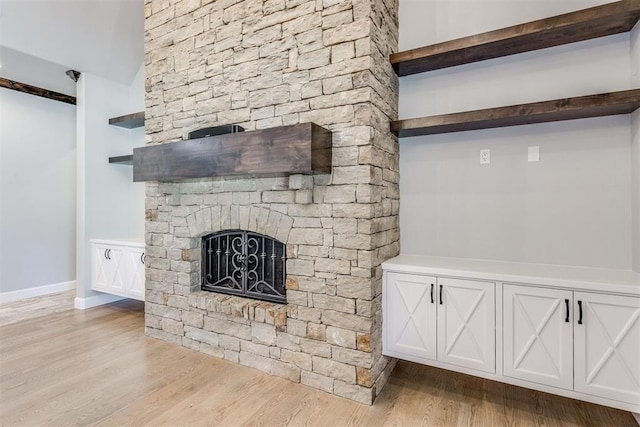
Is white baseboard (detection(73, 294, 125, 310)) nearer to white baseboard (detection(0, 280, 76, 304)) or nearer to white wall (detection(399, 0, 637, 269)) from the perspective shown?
white baseboard (detection(0, 280, 76, 304))

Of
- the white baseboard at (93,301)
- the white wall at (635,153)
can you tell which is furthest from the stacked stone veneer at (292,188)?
the white baseboard at (93,301)

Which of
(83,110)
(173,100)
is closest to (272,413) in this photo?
(173,100)

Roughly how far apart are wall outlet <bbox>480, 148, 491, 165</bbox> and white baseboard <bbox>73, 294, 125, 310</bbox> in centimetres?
468

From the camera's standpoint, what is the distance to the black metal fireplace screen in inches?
107

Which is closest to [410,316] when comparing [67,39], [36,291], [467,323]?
[467,323]

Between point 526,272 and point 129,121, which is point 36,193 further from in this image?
point 526,272

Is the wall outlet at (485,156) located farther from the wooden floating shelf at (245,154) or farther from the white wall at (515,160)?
the wooden floating shelf at (245,154)

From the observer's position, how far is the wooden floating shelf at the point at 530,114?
193 cm

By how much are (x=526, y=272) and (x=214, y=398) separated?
220 centimetres

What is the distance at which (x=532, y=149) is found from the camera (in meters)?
2.43

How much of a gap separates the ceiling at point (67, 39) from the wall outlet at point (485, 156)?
397 centimetres

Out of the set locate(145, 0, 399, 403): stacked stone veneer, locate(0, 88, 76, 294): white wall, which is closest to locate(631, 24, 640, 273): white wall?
locate(145, 0, 399, 403): stacked stone veneer

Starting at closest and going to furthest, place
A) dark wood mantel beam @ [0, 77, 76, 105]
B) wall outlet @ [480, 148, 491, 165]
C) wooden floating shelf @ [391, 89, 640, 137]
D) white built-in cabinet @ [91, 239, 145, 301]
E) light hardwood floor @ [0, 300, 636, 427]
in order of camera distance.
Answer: wooden floating shelf @ [391, 89, 640, 137], light hardwood floor @ [0, 300, 636, 427], wall outlet @ [480, 148, 491, 165], white built-in cabinet @ [91, 239, 145, 301], dark wood mantel beam @ [0, 77, 76, 105]

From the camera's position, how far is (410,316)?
2355mm
